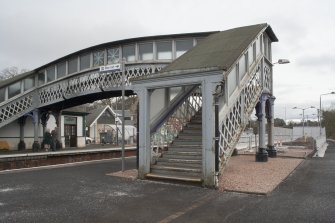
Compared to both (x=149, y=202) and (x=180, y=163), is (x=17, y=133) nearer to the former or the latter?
(x=180, y=163)

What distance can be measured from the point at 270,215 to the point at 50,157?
1163 cm

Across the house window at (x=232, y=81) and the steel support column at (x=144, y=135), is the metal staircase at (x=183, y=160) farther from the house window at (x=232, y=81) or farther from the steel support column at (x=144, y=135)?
the house window at (x=232, y=81)

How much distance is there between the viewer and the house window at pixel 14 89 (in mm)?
26328

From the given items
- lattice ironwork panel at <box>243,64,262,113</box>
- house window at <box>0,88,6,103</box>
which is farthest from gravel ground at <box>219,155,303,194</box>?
house window at <box>0,88,6,103</box>

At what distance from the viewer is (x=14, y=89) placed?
2666 cm

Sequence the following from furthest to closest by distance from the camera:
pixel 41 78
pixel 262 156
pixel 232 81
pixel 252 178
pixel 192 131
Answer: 1. pixel 41 78
2. pixel 262 156
3. pixel 192 131
4. pixel 232 81
5. pixel 252 178

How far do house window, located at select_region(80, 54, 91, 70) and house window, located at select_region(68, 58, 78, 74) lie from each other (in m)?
0.59

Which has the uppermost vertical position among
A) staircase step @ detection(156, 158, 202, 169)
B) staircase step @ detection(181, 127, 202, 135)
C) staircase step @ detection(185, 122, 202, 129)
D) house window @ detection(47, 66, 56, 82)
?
house window @ detection(47, 66, 56, 82)

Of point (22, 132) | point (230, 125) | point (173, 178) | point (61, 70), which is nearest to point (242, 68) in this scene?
point (230, 125)

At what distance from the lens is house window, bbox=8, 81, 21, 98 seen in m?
26.3

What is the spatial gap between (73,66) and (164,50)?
24.8ft

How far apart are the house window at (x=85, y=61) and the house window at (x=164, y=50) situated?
5399 mm

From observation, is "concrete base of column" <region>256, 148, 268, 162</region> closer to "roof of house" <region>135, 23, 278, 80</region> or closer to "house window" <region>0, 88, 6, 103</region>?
"roof of house" <region>135, 23, 278, 80</region>

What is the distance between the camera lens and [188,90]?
47.4 feet
